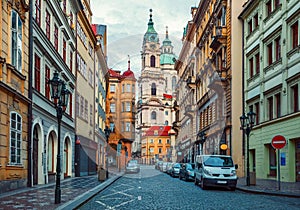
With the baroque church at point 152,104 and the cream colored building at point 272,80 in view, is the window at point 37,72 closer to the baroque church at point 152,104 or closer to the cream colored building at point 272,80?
the cream colored building at point 272,80

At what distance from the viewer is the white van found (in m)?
23.1

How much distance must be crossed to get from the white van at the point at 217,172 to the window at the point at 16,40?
10.5 metres

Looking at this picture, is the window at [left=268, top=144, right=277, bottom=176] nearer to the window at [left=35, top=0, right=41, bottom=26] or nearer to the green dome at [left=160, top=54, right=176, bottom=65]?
the window at [left=35, top=0, right=41, bottom=26]

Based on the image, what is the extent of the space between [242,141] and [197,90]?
2173 cm

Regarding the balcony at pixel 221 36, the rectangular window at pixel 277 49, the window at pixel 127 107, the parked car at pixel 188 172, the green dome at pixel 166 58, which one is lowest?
the parked car at pixel 188 172

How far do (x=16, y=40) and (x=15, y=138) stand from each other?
4176 mm

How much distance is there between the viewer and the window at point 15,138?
62.7 feet

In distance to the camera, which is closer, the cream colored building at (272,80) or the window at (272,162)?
the cream colored building at (272,80)

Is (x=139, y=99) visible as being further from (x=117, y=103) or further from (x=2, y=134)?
(x=2, y=134)

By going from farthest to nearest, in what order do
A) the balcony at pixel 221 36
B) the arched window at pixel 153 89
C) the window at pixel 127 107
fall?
the arched window at pixel 153 89 → the window at pixel 127 107 → the balcony at pixel 221 36

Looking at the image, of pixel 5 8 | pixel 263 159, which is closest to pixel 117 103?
pixel 263 159

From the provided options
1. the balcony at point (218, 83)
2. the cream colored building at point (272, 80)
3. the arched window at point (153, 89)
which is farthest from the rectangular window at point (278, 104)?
the arched window at point (153, 89)

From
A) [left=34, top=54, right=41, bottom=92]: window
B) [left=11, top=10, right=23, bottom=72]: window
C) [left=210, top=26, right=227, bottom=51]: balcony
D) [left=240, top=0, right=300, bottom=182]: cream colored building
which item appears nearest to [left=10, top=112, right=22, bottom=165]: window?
[left=11, top=10, right=23, bottom=72]: window

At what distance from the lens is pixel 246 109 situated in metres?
35.3
